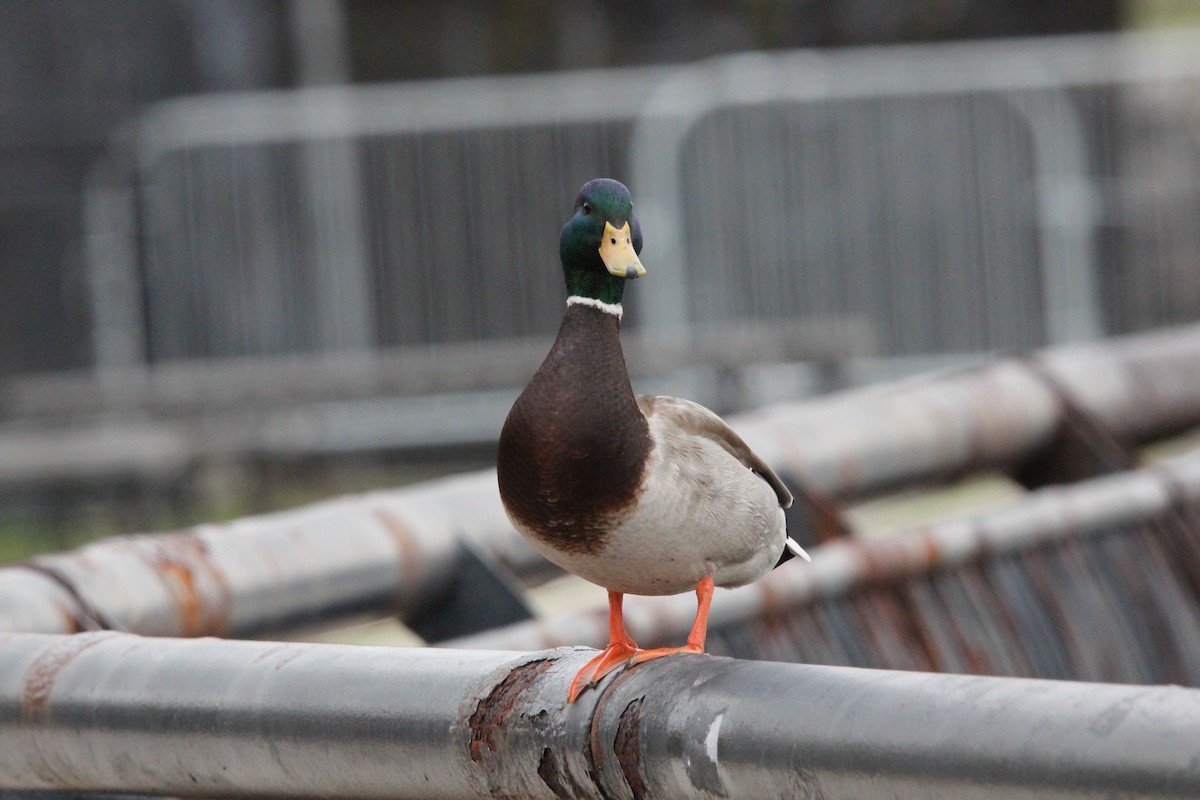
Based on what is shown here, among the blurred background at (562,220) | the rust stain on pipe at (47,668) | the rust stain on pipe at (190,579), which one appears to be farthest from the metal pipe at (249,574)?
the blurred background at (562,220)

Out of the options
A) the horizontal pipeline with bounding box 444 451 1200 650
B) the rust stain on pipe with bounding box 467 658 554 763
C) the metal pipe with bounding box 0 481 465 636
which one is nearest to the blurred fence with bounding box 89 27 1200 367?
the horizontal pipeline with bounding box 444 451 1200 650

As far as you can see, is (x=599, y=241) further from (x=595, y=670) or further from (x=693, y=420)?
(x=595, y=670)

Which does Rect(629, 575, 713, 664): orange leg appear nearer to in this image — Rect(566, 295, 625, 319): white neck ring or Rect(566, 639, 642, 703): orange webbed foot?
Rect(566, 639, 642, 703): orange webbed foot

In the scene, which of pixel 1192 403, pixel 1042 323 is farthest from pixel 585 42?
pixel 1192 403

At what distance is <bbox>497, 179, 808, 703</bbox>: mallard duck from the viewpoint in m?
1.54

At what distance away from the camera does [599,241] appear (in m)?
1.65

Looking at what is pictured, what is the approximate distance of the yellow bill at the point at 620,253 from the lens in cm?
159

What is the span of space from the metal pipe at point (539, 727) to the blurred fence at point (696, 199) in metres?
8.07

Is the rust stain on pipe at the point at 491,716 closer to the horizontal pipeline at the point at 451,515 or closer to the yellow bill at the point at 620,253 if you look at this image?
the yellow bill at the point at 620,253

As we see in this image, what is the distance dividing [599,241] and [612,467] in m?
0.23

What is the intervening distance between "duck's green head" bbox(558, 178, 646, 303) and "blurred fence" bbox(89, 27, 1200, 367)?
25.6 feet

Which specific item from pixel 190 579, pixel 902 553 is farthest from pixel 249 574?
pixel 902 553

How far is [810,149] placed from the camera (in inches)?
384

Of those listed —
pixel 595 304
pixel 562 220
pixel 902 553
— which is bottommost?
pixel 562 220
